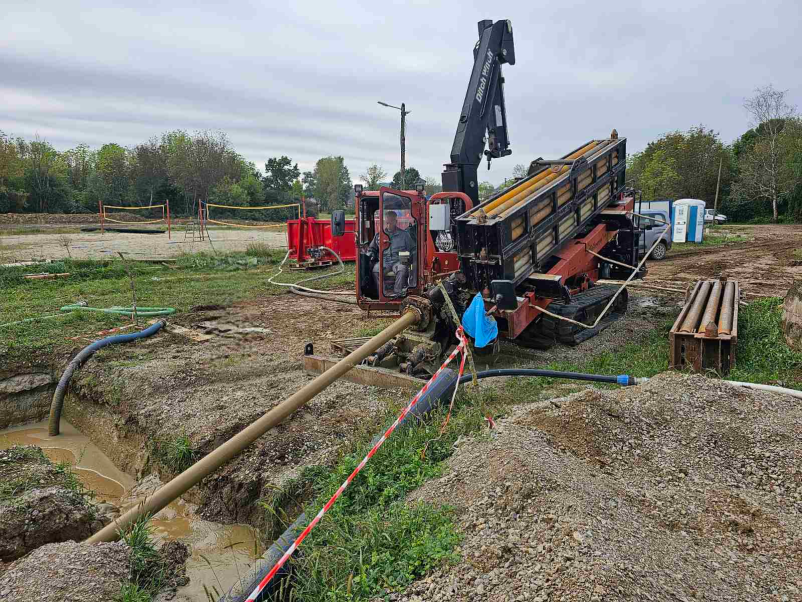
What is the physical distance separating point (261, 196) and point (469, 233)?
1972 inches

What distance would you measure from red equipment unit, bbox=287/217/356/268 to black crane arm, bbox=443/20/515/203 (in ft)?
26.6

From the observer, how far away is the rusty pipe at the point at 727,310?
6613 mm

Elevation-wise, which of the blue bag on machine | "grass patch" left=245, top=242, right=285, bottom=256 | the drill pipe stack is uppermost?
the drill pipe stack

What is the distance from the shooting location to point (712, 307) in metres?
7.84

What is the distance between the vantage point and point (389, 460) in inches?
161

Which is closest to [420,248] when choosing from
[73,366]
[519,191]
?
[519,191]

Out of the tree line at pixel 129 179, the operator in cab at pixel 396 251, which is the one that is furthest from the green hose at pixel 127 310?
the tree line at pixel 129 179

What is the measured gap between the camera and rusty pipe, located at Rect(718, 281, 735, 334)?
661cm

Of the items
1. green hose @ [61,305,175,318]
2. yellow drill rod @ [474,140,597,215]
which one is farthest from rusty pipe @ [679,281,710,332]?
green hose @ [61,305,175,318]

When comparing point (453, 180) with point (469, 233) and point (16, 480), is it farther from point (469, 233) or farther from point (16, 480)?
point (16, 480)

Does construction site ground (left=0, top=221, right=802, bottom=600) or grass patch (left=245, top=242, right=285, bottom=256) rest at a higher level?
grass patch (left=245, top=242, right=285, bottom=256)

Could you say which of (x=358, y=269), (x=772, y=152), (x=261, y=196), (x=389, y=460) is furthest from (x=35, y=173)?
(x=772, y=152)

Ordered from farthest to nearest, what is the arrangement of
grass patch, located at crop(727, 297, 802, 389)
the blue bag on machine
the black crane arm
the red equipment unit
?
the red equipment unit
the black crane arm
the blue bag on machine
grass patch, located at crop(727, 297, 802, 389)

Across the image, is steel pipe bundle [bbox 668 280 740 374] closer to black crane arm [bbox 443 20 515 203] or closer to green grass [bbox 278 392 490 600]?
green grass [bbox 278 392 490 600]
